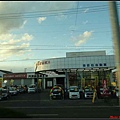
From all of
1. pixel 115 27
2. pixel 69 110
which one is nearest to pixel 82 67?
pixel 69 110

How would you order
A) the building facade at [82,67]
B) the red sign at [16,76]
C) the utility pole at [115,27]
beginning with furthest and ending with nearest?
the red sign at [16,76] → the building facade at [82,67] → the utility pole at [115,27]

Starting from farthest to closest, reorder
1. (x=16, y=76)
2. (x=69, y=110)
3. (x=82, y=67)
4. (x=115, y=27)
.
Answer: (x=16, y=76) < (x=82, y=67) < (x=69, y=110) < (x=115, y=27)

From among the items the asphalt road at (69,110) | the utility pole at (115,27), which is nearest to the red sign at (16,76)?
the asphalt road at (69,110)

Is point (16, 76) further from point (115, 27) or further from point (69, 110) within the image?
point (115, 27)

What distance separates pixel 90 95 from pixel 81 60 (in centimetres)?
903

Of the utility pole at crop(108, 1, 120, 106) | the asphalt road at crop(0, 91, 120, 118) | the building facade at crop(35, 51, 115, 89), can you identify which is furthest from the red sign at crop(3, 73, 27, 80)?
the utility pole at crop(108, 1, 120, 106)

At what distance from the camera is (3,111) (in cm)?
1275

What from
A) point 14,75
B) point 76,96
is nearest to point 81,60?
point 76,96

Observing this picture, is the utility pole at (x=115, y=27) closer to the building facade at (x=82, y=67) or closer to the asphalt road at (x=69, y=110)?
the asphalt road at (x=69, y=110)

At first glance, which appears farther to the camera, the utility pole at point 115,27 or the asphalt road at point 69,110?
the asphalt road at point 69,110

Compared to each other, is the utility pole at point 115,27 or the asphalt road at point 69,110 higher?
the utility pole at point 115,27

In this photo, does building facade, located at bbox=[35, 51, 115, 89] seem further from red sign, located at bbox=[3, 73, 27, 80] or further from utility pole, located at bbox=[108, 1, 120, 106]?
utility pole, located at bbox=[108, 1, 120, 106]

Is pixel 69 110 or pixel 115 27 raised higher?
pixel 115 27

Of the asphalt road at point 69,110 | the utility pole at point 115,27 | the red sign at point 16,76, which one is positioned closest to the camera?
the utility pole at point 115,27
